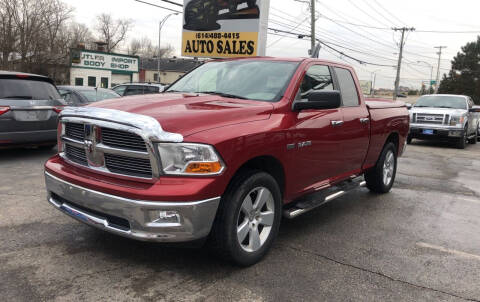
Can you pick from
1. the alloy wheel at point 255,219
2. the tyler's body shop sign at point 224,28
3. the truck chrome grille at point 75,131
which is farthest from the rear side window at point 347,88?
the tyler's body shop sign at point 224,28

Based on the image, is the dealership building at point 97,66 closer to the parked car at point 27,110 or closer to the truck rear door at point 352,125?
the parked car at point 27,110

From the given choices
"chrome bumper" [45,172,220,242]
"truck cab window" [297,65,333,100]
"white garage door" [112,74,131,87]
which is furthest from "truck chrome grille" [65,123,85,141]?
"white garage door" [112,74,131,87]

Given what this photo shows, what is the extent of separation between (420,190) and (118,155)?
18.1ft

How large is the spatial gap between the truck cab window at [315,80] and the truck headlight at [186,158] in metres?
1.48

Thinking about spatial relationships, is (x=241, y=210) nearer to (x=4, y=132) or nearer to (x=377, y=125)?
(x=377, y=125)

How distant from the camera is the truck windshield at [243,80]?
4.00 m

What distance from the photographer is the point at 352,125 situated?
4.79 meters

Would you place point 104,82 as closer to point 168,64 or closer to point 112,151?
point 168,64

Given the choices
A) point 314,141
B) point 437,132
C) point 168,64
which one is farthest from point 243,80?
point 168,64

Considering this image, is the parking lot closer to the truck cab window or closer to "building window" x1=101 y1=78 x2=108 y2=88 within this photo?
the truck cab window

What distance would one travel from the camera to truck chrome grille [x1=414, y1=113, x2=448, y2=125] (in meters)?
13.2

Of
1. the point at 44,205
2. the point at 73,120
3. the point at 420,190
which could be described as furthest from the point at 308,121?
the point at 420,190

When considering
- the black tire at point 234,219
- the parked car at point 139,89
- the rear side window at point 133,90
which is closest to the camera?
the black tire at point 234,219

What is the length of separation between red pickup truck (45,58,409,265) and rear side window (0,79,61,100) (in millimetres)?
4090
